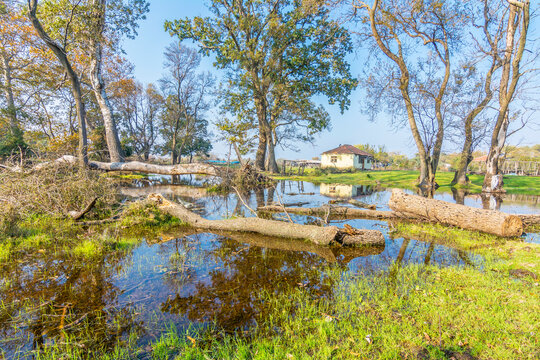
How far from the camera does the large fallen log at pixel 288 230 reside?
4.85 m

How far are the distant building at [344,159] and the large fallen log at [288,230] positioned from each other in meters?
37.8

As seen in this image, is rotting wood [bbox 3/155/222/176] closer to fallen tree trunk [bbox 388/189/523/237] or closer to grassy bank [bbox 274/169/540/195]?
fallen tree trunk [bbox 388/189/523/237]

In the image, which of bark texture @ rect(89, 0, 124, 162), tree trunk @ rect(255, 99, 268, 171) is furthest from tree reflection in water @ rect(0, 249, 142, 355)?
tree trunk @ rect(255, 99, 268, 171)

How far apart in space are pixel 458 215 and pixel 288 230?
190 inches

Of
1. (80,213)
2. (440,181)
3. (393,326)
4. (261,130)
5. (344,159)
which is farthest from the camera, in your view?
(344,159)

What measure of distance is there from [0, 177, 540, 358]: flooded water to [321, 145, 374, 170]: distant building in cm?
3846

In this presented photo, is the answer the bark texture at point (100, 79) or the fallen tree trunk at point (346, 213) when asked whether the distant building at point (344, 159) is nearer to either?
the fallen tree trunk at point (346, 213)

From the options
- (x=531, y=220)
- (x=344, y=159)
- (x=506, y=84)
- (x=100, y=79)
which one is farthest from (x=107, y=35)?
(x=344, y=159)

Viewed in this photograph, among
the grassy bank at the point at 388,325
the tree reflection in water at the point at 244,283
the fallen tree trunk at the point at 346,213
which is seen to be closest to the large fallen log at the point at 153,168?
the fallen tree trunk at the point at 346,213

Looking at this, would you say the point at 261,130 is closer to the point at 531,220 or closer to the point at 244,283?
the point at 531,220

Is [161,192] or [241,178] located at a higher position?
[241,178]

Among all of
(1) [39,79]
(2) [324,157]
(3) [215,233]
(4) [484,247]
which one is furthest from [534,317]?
(2) [324,157]

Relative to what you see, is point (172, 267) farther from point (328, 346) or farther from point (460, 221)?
point (460, 221)

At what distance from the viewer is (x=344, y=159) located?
43.0 meters
